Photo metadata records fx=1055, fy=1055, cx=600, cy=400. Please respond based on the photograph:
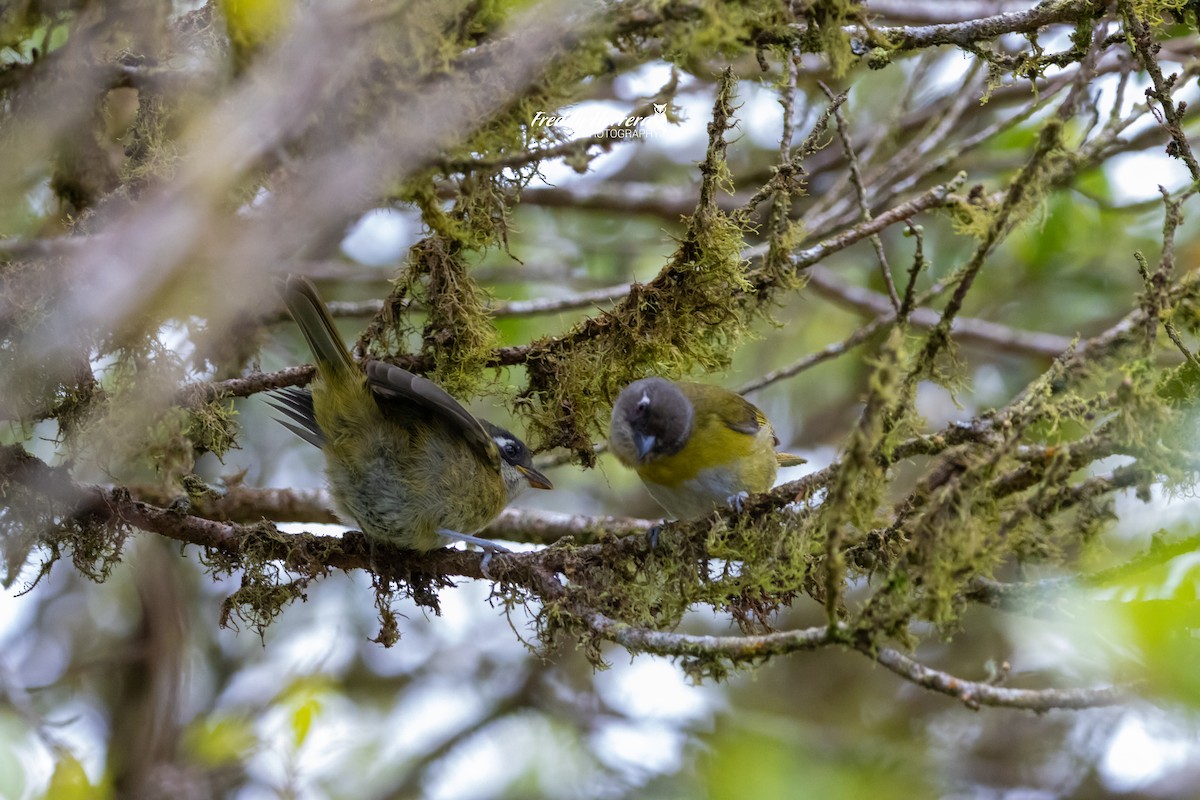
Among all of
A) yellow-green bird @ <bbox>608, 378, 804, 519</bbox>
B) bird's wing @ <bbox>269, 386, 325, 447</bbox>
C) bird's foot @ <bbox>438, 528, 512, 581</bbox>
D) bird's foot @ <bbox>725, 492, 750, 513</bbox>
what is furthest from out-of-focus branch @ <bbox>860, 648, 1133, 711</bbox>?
bird's wing @ <bbox>269, 386, 325, 447</bbox>

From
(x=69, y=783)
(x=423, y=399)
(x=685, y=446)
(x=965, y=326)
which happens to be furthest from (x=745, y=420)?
(x=69, y=783)

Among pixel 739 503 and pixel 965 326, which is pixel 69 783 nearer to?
pixel 739 503

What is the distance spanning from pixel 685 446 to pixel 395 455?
120 centimetres

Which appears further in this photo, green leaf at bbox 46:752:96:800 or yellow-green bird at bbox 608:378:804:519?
yellow-green bird at bbox 608:378:804:519

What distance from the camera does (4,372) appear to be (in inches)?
83.1

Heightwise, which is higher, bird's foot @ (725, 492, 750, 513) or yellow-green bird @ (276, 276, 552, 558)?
yellow-green bird @ (276, 276, 552, 558)

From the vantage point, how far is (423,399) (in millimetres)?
3896

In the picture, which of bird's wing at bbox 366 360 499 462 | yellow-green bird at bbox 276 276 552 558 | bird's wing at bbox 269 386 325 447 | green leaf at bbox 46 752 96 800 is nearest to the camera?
green leaf at bbox 46 752 96 800

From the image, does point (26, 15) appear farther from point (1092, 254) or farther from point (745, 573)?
point (1092, 254)

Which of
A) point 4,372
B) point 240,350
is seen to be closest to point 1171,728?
point 4,372

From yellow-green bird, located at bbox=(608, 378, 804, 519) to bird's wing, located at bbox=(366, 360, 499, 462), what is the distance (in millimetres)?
548

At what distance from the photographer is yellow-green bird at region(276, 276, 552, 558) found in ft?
13.6

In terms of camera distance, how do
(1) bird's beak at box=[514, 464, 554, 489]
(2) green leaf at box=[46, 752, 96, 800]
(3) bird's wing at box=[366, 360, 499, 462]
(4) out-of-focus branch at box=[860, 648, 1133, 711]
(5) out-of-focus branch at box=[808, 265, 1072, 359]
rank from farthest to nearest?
(5) out-of-focus branch at box=[808, 265, 1072, 359] < (1) bird's beak at box=[514, 464, 554, 489] < (3) bird's wing at box=[366, 360, 499, 462] < (2) green leaf at box=[46, 752, 96, 800] < (4) out-of-focus branch at box=[860, 648, 1133, 711]

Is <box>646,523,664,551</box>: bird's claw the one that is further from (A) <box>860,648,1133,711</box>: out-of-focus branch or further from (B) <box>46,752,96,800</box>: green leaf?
(B) <box>46,752,96,800</box>: green leaf
